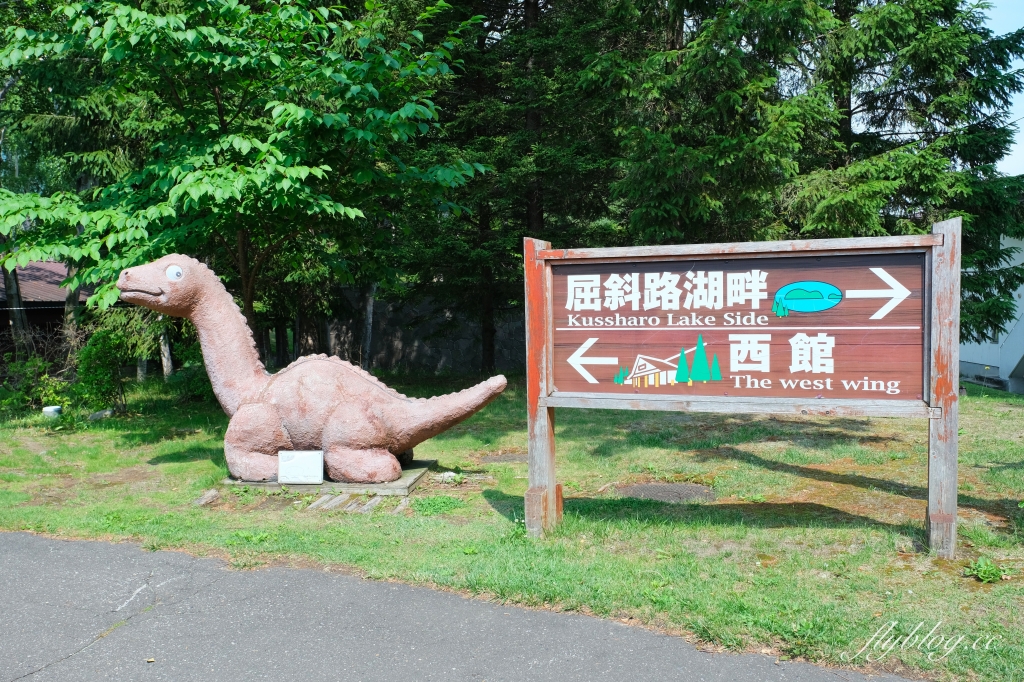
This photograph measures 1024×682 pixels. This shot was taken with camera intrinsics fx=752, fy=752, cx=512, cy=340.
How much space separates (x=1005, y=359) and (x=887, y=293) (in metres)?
16.1

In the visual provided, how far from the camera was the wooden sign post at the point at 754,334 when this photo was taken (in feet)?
15.2

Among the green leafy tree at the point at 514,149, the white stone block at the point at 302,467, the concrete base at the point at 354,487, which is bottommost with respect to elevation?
the concrete base at the point at 354,487

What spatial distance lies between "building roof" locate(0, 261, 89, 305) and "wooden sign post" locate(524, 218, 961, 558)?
16.1 metres

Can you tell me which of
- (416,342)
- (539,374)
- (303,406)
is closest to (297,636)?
(539,374)

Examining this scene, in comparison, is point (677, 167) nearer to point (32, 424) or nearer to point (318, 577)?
point (318, 577)

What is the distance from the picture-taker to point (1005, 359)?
17.9 m

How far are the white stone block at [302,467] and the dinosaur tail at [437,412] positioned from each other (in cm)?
70

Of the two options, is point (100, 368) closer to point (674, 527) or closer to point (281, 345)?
point (281, 345)

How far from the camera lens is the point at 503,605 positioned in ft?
13.6

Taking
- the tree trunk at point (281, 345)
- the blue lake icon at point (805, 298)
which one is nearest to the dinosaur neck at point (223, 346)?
the blue lake icon at point (805, 298)

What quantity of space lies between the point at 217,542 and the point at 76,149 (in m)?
11.6

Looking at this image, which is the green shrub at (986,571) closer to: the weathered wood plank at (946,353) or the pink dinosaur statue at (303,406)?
the weathered wood plank at (946,353)

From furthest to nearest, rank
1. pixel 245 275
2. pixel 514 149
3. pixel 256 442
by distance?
pixel 514 149 < pixel 245 275 < pixel 256 442

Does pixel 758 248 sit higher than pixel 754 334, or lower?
higher
